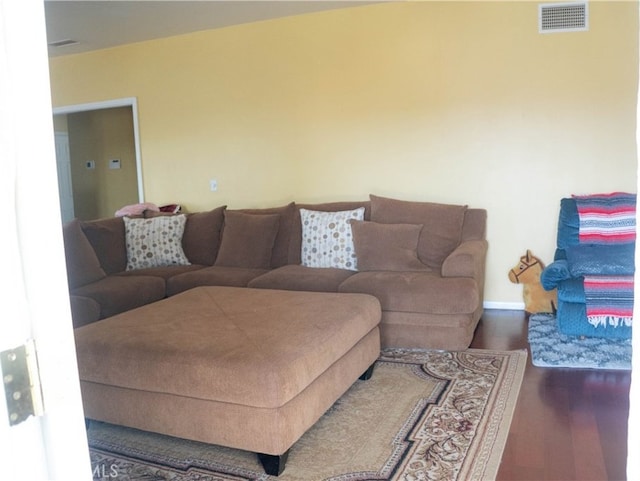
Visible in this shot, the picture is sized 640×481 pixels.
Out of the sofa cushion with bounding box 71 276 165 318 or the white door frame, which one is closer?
the sofa cushion with bounding box 71 276 165 318

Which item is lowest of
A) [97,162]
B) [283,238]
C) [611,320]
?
[611,320]

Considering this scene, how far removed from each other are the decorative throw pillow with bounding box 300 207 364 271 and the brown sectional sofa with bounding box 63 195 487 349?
0.07m

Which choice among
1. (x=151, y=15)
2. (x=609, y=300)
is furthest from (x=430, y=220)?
(x=151, y=15)

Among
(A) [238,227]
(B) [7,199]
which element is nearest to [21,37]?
(B) [7,199]

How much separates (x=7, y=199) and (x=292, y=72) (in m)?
4.41

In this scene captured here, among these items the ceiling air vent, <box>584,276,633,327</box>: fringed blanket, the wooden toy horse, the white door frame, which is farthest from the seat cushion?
the white door frame

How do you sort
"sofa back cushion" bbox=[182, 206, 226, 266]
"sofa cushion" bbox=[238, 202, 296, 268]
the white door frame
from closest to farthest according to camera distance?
"sofa cushion" bbox=[238, 202, 296, 268]
"sofa back cushion" bbox=[182, 206, 226, 266]
the white door frame

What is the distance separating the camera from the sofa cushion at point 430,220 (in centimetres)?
387

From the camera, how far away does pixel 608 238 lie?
3625 millimetres

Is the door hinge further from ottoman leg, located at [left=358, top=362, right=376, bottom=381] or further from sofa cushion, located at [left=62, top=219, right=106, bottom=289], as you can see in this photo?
sofa cushion, located at [left=62, top=219, right=106, bottom=289]

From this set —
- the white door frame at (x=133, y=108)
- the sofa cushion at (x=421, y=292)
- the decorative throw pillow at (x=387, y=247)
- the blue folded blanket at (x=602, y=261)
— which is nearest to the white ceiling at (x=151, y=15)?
the white door frame at (x=133, y=108)

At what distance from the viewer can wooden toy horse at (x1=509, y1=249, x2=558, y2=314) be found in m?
4.09

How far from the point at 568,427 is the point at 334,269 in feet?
6.34

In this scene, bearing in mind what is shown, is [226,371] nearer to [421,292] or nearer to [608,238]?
[421,292]
